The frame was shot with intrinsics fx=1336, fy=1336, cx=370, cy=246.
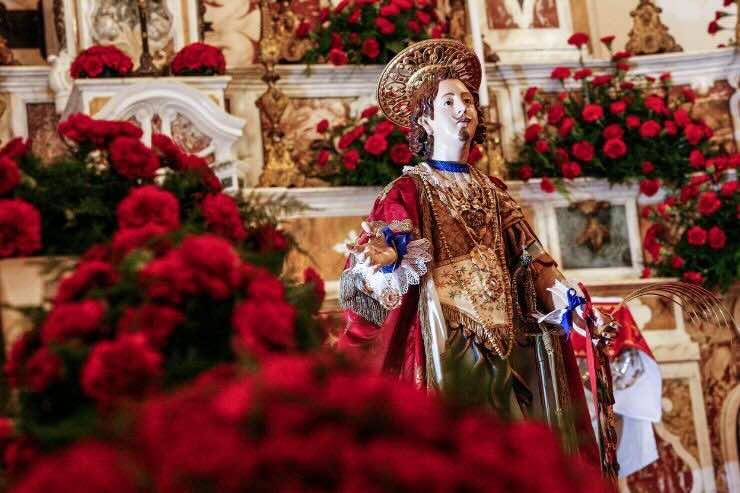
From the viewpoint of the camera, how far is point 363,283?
3945 millimetres

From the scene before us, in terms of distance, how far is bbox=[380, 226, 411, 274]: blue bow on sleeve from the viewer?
3877 mm

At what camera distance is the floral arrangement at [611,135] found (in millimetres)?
5871

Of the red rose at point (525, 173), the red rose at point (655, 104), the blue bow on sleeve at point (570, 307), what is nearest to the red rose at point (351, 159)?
the red rose at point (525, 173)

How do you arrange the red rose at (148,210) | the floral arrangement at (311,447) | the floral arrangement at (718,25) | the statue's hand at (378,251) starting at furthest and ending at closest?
the floral arrangement at (718,25) → the statue's hand at (378,251) → the red rose at (148,210) → the floral arrangement at (311,447)

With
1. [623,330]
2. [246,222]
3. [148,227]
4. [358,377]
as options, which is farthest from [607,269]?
[358,377]

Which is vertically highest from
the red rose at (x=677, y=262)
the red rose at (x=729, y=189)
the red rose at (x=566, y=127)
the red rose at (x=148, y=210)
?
the red rose at (x=566, y=127)

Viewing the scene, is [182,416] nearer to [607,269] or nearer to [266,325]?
[266,325]

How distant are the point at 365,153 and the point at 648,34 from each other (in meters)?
1.64

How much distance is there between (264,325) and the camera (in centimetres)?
157

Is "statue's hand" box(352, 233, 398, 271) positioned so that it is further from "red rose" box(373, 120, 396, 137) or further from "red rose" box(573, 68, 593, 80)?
"red rose" box(573, 68, 593, 80)

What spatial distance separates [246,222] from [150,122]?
10.6 feet

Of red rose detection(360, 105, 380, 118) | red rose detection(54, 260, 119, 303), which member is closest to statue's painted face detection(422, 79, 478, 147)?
red rose detection(360, 105, 380, 118)

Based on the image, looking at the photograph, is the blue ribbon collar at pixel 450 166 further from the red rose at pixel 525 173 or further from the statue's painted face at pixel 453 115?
the red rose at pixel 525 173

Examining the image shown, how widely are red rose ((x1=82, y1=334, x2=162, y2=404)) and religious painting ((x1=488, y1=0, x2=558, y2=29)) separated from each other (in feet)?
16.6
